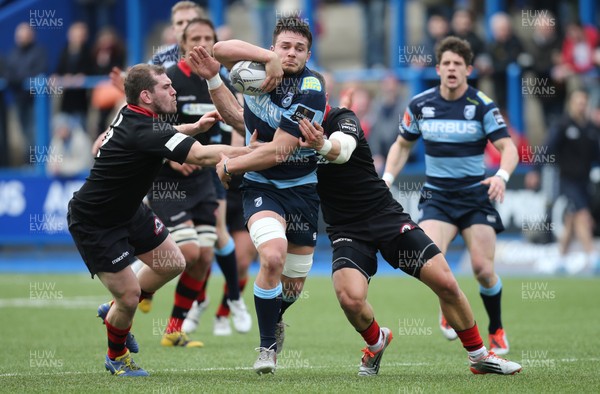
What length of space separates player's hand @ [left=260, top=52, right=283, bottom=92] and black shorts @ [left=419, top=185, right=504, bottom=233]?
8.90 ft

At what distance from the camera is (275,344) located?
24.4 feet

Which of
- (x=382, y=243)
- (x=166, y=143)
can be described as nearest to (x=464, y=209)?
(x=382, y=243)

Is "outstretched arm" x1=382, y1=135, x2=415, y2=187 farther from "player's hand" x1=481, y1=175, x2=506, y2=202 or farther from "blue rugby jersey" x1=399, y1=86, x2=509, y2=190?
"player's hand" x1=481, y1=175, x2=506, y2=202

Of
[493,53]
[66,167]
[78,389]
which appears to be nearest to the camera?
[78,389]

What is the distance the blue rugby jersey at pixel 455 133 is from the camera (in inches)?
373

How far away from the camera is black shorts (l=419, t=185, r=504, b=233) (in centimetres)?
949

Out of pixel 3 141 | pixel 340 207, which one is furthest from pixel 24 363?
pixel 3 141

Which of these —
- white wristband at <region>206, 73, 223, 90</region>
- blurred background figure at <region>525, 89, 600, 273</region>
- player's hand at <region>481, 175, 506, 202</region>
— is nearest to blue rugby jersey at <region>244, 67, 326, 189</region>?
white wristband at <region>206, 73, 223, 90</region>

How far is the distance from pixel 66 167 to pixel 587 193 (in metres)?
9.33

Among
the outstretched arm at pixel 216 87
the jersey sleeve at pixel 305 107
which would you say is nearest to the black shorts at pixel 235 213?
the outstretched arm at pixel 216 87

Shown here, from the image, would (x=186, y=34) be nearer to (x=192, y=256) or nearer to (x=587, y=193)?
(x=192, y=256)

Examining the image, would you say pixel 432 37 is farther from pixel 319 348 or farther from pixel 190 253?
pixel 319 348

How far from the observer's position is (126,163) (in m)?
7.55

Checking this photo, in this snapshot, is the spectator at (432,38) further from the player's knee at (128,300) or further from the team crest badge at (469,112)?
the player's knee at (128,300)
